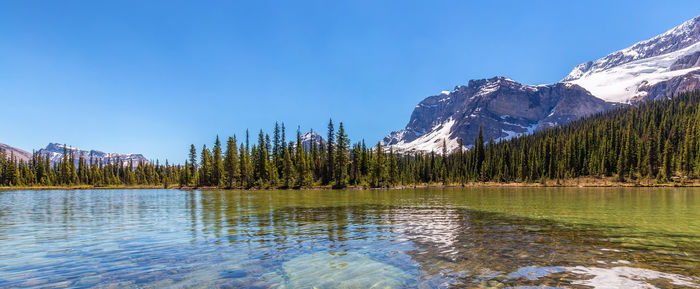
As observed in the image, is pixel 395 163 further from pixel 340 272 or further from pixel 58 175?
pixel 58 175

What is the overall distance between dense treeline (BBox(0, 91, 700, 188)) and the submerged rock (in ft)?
331

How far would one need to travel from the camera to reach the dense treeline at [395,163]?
122 m

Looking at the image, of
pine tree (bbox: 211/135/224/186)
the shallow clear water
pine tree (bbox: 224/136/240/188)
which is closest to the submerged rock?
the shallow clear water

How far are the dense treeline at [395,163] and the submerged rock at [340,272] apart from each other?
331 ft

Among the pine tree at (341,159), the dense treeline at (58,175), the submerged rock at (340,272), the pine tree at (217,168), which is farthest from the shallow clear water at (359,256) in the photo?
the dense treeline at (58,175)

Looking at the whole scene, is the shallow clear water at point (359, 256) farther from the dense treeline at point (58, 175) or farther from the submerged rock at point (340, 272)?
the dense treeline at point (58, 175)

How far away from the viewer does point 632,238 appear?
1656cm

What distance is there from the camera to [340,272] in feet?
35.7

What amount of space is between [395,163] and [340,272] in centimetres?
12343

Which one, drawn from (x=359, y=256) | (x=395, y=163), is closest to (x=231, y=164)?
(x=395, y=163)

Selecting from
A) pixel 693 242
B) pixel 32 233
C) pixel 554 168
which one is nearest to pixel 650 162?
pixel 554 168

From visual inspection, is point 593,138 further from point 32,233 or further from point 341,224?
point 32,233

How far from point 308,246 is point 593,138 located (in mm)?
192440

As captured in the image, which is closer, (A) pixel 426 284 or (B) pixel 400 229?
(A) pixel 426 284
